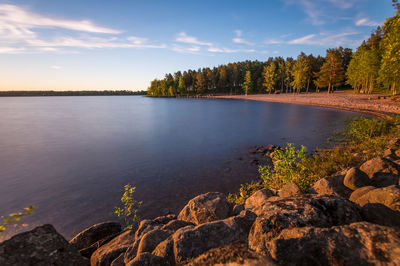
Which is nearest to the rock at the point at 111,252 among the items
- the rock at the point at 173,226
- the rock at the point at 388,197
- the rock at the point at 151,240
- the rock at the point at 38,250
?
the rock at the point at 38,250

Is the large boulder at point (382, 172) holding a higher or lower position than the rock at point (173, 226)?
higher

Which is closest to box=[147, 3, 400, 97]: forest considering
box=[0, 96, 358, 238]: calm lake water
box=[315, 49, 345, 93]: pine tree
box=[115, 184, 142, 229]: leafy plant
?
box=[315, 49, 345, 93]: pine tree

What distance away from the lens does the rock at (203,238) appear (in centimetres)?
322

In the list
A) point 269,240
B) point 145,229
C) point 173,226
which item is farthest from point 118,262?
point 269,240

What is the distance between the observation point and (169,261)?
3236mm

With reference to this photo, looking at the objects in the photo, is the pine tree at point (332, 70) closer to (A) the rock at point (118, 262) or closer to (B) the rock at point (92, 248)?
(B) the rock at point (92, 248)

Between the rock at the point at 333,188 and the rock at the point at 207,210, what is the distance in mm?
3177

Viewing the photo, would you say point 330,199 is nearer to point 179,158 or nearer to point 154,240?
point 154,240

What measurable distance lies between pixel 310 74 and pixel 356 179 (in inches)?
4206

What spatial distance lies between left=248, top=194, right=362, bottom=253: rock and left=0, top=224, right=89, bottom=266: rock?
11.0ft

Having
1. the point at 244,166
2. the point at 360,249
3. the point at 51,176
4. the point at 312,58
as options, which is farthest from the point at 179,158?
the point at 312,58

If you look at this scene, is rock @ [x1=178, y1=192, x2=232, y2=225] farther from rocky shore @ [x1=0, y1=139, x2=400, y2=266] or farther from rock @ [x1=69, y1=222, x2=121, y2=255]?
rock @ [x1=69, y1=222, x2=121, y2=255]

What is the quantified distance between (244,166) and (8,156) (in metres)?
24.2

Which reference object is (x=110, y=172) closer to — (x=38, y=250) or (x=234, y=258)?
(x=38, y=250)
